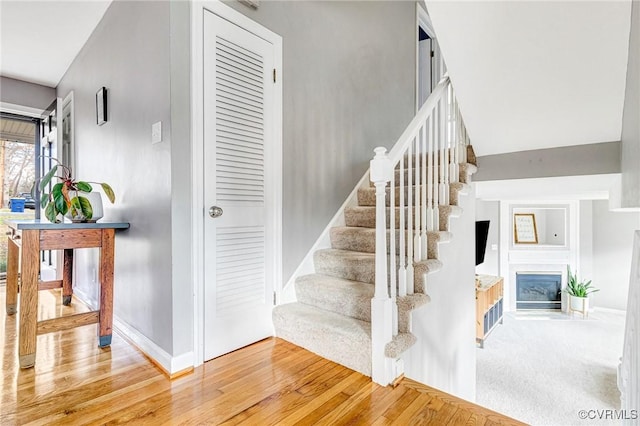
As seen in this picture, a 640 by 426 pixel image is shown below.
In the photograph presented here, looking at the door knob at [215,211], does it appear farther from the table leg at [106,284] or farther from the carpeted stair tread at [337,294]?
the carpeted stair tread at [337,294]

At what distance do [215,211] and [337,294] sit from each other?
36.4 inches

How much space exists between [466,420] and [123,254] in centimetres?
218

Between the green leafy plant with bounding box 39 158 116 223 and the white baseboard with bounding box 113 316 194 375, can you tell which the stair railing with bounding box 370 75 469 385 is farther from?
the green leafy plant with bounding box 39 158 116 223

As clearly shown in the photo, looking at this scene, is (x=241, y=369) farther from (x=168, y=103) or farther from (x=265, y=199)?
(x=168, y=103)

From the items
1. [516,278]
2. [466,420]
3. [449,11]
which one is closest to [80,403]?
[466,420]

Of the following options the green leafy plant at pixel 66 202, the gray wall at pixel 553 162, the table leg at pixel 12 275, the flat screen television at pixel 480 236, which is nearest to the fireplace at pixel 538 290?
the flat screen television at pixel 480 236

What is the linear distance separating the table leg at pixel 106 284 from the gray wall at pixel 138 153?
0.42ft

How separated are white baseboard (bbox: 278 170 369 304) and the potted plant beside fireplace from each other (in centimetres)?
546

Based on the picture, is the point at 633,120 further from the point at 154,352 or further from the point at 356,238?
the point at 154,352

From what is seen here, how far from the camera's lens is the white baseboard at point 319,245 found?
2.32 metres

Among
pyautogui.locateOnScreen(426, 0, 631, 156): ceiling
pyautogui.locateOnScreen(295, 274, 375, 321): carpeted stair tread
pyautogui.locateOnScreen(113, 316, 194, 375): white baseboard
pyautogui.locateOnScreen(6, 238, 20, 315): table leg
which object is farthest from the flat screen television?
pyautogui.locateOnScreen(6, 238, 20, 315): table leg

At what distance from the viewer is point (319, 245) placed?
102 inches

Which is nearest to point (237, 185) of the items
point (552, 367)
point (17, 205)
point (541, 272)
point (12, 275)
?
point (12, 275)

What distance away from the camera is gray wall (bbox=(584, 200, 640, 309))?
5754 mm
